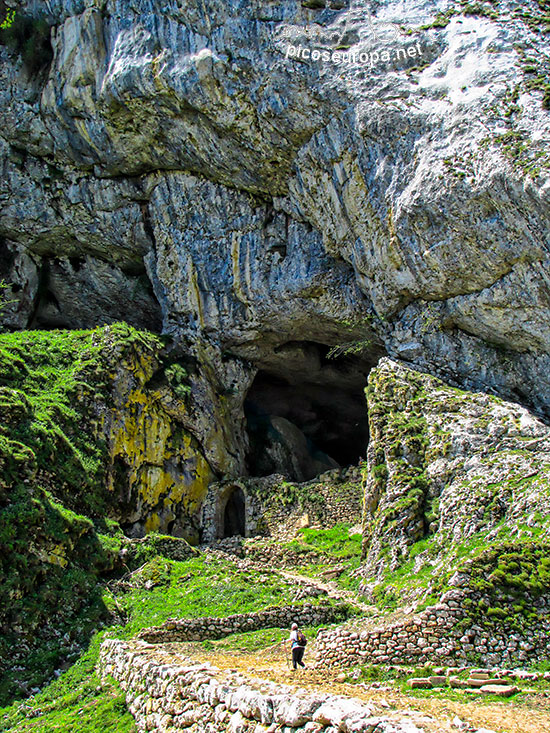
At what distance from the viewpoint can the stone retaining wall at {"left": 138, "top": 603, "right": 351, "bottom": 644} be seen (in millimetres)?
11352

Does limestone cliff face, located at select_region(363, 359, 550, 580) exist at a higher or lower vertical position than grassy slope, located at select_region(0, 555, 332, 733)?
higher

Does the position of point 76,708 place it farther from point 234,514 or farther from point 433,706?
point 234,514

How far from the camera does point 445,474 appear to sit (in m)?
14.7

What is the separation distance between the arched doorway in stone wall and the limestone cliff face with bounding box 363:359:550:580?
804 centimetres

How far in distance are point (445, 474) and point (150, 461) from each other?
10.4m

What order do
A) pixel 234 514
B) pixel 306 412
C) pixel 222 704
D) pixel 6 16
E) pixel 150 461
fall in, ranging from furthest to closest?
pixel 306 412 < pixel 6 16 < pixel 234 514 < pixel 150 461 < pixel 222 704

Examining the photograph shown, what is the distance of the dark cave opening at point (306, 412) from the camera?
25766mm

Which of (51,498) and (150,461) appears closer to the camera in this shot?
(51,498)

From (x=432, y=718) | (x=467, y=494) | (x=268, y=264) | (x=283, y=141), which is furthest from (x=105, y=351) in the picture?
(x=432, y=718)

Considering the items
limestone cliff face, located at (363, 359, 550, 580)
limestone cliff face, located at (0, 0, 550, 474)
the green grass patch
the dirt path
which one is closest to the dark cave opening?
limestone cliff face, located at (0, 0, 550, 474)

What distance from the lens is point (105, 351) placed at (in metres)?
20.7

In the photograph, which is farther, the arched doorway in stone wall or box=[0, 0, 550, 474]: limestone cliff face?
the arched doorway in stone wall

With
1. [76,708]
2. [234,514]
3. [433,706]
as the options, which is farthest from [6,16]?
[433,706]

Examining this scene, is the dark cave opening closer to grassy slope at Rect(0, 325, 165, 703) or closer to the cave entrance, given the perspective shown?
the cave entrance
